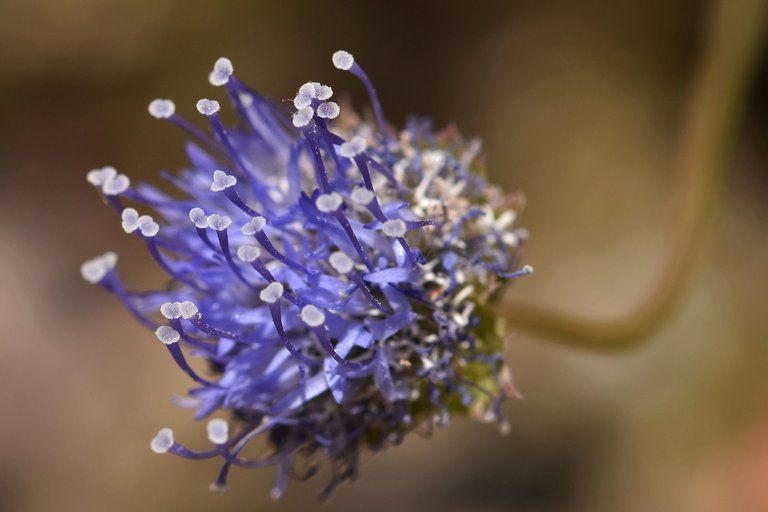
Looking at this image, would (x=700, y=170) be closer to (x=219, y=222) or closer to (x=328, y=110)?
(x=328, y=110)

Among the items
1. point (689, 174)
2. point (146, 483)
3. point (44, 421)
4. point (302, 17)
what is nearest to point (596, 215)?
point (689, 174)

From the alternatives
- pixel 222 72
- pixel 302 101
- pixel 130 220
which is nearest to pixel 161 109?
pixel 222 72

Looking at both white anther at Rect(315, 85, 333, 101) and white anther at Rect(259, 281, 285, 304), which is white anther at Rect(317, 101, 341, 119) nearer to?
white anther at Rect(315, 85, 333, 101)

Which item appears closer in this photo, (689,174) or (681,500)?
(689,174)

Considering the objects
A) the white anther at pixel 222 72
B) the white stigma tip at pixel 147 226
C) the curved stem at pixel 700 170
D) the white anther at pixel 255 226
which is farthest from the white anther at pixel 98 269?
the curved stem at pixel 700 170

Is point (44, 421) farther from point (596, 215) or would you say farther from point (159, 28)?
point (596, 215)

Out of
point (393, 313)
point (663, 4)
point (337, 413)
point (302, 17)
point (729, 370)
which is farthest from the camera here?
point (302, 17)
